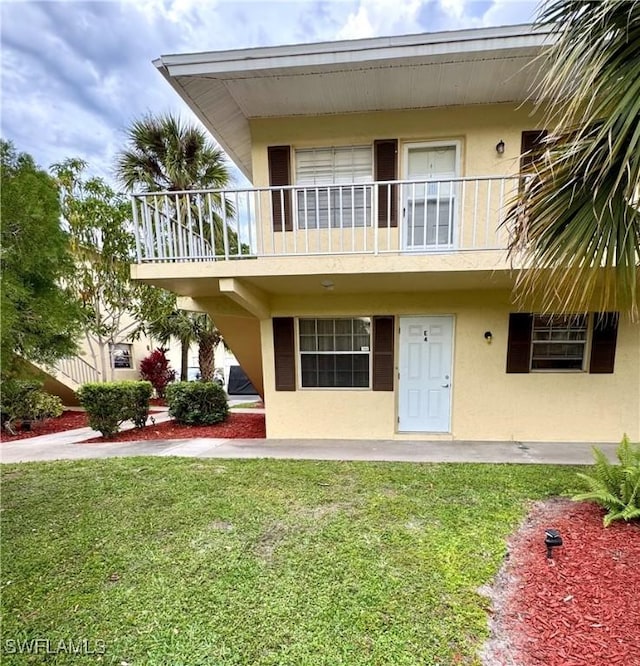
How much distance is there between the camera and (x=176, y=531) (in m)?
3.28

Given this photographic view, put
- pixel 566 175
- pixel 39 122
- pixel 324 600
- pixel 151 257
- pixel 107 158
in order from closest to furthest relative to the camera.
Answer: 1. pixel 324 600
2. pixel 566 175
3. pixel 151 257
4. pixel 39 122
5. pixel 107 158

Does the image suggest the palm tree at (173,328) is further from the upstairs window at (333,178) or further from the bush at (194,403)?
the upstairs window at (333,178)

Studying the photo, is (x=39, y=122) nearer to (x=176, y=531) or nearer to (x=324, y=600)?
(x=176, y=531)

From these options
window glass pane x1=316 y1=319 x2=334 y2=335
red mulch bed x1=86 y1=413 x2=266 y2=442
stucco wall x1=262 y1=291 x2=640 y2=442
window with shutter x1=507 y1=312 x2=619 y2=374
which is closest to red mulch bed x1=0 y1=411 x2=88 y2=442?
red mulch bed x1=86 y1=413 x2=266 y2=442

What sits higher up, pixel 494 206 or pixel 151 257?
pixel 494 206

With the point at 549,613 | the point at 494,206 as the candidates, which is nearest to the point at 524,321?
the point at 494,206

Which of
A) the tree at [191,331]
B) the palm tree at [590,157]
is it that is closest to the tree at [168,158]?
the tree at [191,331]

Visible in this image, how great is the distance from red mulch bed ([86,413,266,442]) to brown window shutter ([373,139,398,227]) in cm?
481

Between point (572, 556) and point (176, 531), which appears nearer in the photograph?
point (572, 556)

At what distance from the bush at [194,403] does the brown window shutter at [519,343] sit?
6.42 metres

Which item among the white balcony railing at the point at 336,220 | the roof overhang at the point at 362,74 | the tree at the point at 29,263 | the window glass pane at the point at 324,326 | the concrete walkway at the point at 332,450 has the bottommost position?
the concrete walkway at the point at 332,450

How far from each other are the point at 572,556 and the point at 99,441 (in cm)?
793

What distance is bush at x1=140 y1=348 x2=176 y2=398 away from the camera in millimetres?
13492

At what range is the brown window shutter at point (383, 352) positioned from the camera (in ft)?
20.2
